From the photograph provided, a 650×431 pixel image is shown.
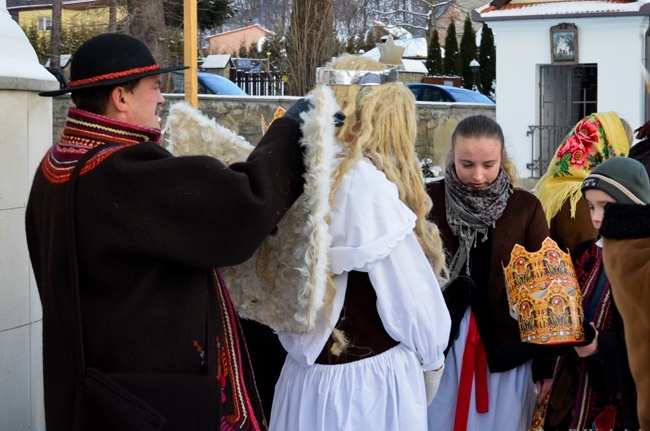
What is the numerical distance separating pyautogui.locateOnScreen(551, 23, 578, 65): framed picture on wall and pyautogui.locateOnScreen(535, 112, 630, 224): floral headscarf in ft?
31.2

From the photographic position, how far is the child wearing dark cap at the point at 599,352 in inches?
118

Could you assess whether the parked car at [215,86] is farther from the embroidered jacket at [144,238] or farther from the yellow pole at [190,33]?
the embroidered jacket at [144,238]

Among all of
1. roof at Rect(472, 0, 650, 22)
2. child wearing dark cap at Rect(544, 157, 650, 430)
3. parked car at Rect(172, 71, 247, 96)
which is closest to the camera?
child wearing dark cap at Rect(544, 157, 650, 430)

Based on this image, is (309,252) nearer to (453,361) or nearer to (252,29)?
(453,361)

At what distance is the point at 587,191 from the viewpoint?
3162 millimetres

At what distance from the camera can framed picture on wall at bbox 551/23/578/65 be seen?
13555mm

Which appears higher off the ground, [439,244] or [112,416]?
[439,244]

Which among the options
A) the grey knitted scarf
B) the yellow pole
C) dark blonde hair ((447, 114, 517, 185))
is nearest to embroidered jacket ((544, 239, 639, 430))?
the grey knitted scarf

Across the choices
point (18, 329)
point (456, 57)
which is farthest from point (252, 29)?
point (18, 329)

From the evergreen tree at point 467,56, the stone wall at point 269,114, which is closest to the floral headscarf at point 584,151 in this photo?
the stone wall at point 269,114

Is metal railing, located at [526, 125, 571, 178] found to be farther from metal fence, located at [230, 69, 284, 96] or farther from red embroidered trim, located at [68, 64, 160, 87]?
red embroidered trim, located at [68, 64, 160, 87]

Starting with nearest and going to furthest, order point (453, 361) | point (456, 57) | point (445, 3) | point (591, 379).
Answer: point (591, 379), point (453, 361), point (456, 57), point (445, 3)

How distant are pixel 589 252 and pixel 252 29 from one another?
5409 cm

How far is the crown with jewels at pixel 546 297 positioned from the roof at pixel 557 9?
10493mm
